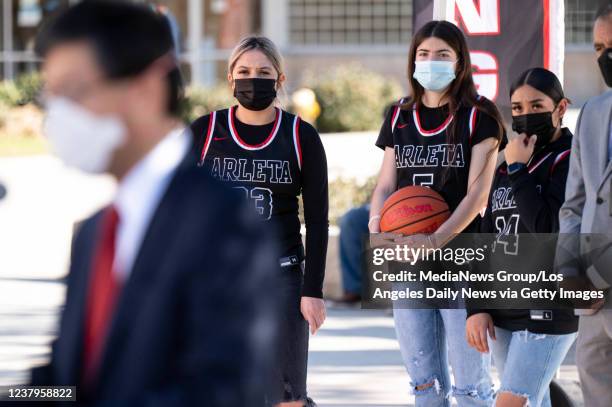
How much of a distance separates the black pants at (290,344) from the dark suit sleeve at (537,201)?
1007 millimetres

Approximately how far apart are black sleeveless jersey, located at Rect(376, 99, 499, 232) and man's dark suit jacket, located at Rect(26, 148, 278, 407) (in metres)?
3.55

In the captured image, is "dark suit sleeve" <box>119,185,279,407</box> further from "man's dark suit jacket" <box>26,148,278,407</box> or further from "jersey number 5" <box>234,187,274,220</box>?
"jersey number 5" <box>234,187,274,220</box>

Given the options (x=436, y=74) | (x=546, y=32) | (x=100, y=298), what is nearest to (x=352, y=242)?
(x=546, y=32)

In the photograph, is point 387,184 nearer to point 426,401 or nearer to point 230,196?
point 426,401

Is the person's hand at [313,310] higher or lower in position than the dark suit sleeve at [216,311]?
lower

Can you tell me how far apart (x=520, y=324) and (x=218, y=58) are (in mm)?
26781

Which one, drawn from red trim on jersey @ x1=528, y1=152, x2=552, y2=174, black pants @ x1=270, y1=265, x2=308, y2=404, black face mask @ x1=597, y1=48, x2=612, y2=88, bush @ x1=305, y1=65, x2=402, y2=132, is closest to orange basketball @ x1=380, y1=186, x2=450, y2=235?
red trim on jersey @ x1=528, y1=152, x2=552, y2=174

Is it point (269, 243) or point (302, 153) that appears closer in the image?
point (269, 243)

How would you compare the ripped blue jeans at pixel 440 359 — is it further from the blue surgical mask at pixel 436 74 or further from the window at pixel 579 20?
the window at pixel 579 20

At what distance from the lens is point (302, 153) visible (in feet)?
17.4

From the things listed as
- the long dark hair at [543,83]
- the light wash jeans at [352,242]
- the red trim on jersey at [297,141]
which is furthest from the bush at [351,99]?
the red trim on jersey at [297,141]

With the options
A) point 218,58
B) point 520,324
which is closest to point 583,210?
point 520,324

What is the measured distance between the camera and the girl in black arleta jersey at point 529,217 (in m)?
5.12

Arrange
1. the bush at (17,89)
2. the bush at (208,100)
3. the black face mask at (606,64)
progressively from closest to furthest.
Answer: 1. the black face mask at (606,64)
2. the bush at (208,100)
3. the bush at (17,89)
